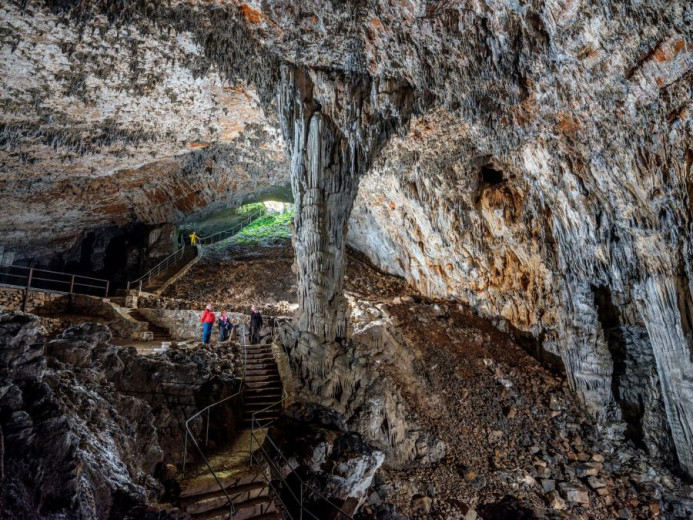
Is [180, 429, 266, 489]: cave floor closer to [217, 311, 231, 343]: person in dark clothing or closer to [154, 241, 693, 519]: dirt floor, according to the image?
[154, 241, 693, 519]: dirt floor

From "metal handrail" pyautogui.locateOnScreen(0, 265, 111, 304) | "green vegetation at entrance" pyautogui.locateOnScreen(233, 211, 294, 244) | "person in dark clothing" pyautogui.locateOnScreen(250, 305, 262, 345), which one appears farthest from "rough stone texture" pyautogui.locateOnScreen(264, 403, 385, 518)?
"green vegetation at entrance" pyautogui.locateOnScreen(233, 211, 294, 244)

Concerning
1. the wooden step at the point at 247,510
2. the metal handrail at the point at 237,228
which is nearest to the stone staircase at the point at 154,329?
the wooden step at the point at 247,510

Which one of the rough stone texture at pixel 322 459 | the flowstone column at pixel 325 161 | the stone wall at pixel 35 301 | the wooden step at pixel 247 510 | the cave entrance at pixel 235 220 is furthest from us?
the cave entrance at pixel 235 220

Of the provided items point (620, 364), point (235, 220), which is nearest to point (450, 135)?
point (620, 364)

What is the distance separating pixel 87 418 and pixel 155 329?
345 inches

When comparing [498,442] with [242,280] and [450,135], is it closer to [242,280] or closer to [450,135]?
[450,135]

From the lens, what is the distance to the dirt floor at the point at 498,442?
9242 millimetres

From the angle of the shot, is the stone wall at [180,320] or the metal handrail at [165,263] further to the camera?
the metal handrail at [165,263]

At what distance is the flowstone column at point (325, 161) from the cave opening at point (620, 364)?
723 centimetres

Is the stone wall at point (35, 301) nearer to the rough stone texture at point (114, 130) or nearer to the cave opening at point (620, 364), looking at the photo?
the rough stone texture at point (114, 130)

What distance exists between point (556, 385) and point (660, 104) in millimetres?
8272

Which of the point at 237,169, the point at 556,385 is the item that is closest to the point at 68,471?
the point at 556,385

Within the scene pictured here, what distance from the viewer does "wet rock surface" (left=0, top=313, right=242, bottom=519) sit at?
12.7 ft

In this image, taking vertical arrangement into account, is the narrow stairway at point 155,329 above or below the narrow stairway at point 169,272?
below
